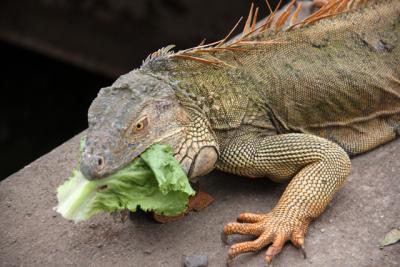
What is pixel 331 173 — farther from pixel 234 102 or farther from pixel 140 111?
pixel 140 111

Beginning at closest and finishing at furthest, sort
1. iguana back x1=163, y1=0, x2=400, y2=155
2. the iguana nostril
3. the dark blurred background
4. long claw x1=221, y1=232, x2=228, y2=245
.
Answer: the iguana nostril, long claw x1=221, y1=232, x2=228, y2=245, iguana back x1=163, y1=0, x2=400, y2=155, the dark blurred background

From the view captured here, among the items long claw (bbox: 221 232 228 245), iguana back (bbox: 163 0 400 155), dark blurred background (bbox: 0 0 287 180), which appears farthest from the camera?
dark blurred background (bbox: 0 0 287 180)

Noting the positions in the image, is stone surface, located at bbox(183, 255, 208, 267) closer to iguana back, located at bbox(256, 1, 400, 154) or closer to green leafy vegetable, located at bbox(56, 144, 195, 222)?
green leafy vegetable, located at bbox(56, 144, 195, 222)

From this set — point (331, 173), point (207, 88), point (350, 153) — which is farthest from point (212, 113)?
point (350, 153)

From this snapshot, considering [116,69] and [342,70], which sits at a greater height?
[342,70]

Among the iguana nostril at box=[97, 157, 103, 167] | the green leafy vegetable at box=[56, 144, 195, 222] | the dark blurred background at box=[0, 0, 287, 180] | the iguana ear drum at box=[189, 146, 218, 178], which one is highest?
the iguana nostril at box=[97, 157, 103, 167]

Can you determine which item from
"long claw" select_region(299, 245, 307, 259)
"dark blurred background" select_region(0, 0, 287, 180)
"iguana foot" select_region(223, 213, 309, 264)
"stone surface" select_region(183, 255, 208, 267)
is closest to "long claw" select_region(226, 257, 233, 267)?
"iguana foot" select_region(223, 213, 309, 264)

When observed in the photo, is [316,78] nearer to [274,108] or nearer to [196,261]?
[274,108]
